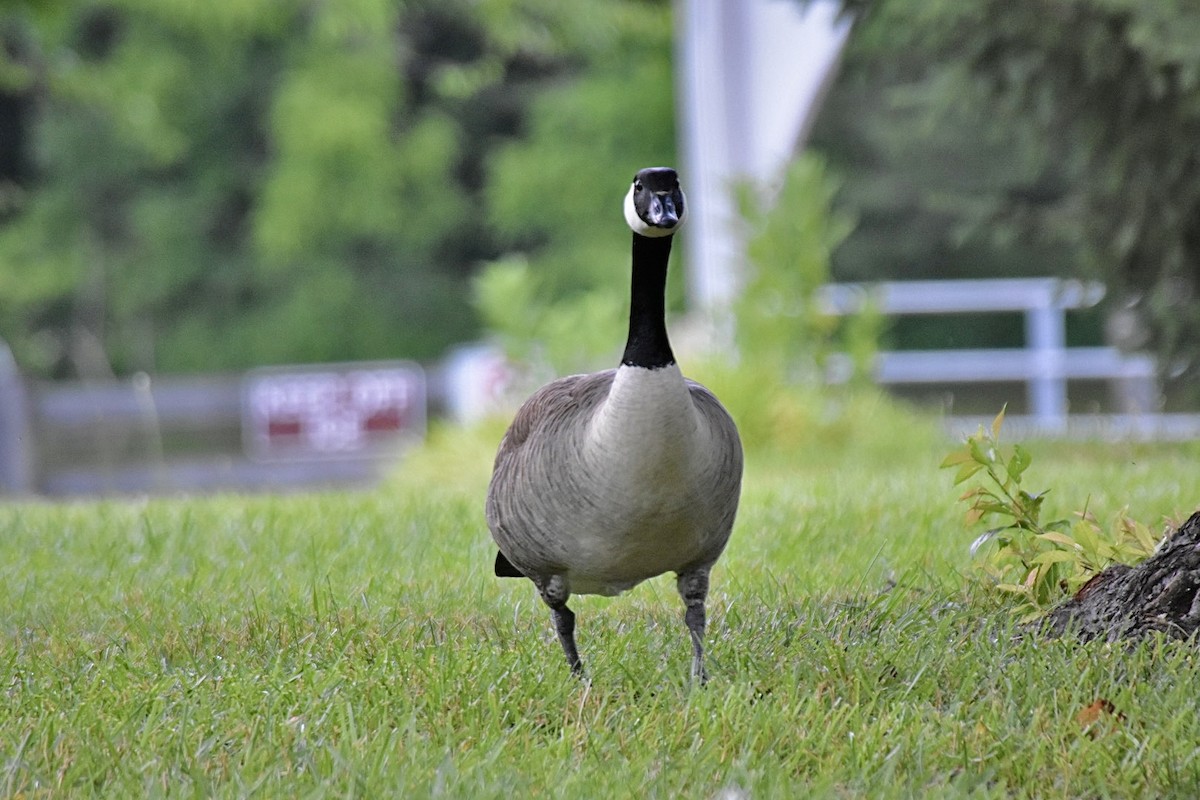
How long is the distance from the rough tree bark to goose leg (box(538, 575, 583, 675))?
3.75 feet

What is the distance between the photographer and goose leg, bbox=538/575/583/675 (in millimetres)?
3465

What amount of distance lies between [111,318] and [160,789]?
2388 cm

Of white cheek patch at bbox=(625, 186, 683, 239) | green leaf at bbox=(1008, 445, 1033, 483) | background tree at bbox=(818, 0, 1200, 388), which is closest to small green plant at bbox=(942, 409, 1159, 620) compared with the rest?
green leaf at bbox=(1008, 445, 1033, 483)

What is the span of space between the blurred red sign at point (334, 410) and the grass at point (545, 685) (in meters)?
12.5

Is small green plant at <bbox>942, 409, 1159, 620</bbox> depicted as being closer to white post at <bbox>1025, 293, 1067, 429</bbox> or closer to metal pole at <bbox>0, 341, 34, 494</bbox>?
white post at <bbox>1025, 293, 1067, 429</bbox>

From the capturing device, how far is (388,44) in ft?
74.1

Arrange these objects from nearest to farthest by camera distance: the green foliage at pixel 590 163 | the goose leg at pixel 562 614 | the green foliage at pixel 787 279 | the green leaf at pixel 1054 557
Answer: the goose leg at pixel 562 614 < the green leaf at pixel 1054 557 < the green foliage at pixel 787 279 < the green foliage at pixel 590 163

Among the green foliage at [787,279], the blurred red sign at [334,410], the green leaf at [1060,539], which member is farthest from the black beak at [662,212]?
the blurred red sign at [334,410]

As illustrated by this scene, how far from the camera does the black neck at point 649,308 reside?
10.4 feet

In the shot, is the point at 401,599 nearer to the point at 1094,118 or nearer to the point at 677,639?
the point at 677,639

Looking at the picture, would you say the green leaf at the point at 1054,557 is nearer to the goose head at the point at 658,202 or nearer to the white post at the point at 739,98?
the goose head at the point at 658,202

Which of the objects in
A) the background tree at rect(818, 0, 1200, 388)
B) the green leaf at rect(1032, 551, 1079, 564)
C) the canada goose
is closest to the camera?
the canada goose

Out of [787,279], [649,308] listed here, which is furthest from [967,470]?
[787,279]

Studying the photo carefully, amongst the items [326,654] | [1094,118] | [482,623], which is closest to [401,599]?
[482,623]
